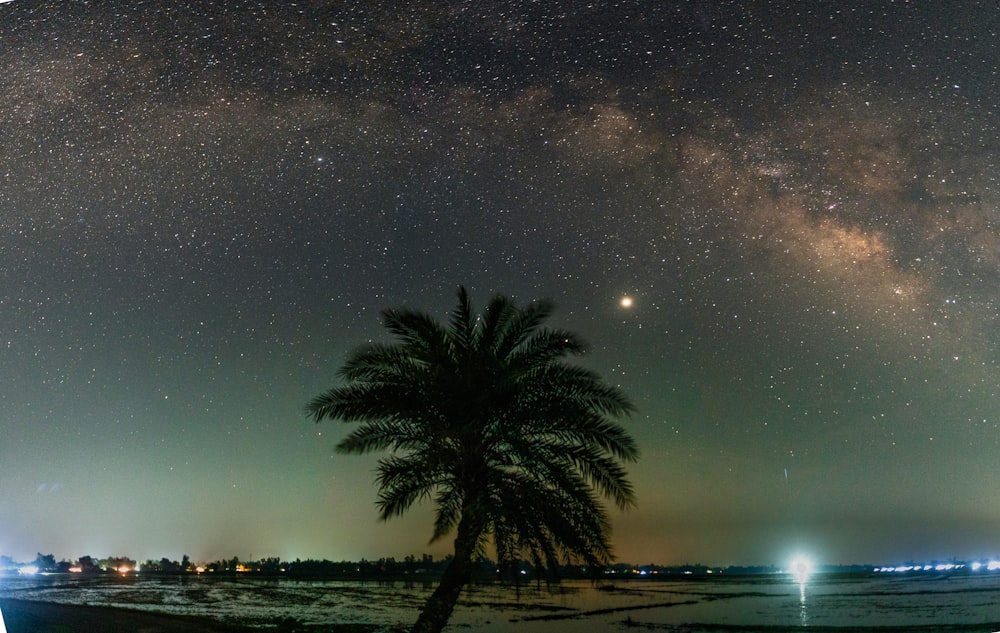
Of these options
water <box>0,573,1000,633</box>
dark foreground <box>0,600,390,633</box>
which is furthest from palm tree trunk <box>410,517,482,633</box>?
dark foreground <box>0,600,390,633</box>

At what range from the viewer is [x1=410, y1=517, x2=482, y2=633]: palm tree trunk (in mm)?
12414

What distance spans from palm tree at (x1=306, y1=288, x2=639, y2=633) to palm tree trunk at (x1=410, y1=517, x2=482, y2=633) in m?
0.02

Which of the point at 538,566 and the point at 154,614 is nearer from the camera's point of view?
the point at 538,566

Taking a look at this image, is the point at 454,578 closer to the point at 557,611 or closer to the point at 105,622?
the point at 105,622

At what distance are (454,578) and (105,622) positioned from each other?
636 cm

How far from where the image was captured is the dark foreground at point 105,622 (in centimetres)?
1292

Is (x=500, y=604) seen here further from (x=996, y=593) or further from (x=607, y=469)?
(x=996, y=593)

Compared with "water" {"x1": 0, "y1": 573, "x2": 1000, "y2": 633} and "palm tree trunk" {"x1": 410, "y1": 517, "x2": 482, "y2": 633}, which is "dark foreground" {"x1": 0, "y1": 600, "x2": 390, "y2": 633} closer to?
"water" {"x1": 0, "y1": 573, "x2": 1000, "y2": 633}

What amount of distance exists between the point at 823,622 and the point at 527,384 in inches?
639

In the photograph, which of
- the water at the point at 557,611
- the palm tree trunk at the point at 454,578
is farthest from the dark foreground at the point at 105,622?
the palm tree trunk at the point at 454,578

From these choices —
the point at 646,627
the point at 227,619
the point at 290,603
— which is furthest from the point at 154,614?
the point at 646,627

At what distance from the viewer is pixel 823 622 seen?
23797 mm

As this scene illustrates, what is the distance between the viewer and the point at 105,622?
13875 mm

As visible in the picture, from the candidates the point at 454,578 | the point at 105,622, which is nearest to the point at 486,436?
the point at 454,578
